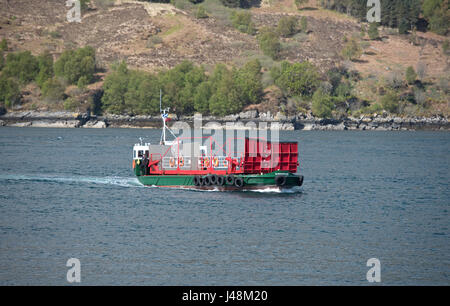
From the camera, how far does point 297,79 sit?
7554 inches

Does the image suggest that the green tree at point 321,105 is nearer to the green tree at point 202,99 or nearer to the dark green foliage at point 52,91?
the green tree at point 202,99

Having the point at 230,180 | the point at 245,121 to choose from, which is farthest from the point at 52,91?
the point at 230,180

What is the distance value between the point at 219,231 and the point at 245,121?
13695cm

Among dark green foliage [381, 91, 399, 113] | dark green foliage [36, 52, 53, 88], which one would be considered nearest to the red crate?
dark green foliage [381, 91, 399, 113]

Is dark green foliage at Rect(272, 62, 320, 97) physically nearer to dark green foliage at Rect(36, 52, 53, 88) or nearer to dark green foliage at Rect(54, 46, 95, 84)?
dark green foliage at Rect(54, 46, 95, 84)

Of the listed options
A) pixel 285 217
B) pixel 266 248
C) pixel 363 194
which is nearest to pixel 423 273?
pixel 266 248

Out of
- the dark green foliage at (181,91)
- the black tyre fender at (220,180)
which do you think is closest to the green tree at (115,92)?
the dark green foliage at (181,91)

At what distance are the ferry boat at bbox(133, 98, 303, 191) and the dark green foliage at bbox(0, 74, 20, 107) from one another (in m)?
136

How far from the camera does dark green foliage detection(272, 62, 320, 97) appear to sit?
625 ft

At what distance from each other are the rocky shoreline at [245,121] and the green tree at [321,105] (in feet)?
5.70

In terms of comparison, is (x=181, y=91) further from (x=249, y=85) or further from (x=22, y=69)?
(x=22, y=69)

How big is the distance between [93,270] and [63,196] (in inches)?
888

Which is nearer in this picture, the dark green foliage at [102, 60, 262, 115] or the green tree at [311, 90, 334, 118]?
the green tree at [311, 90, 334, 118]

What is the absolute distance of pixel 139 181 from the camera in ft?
190
